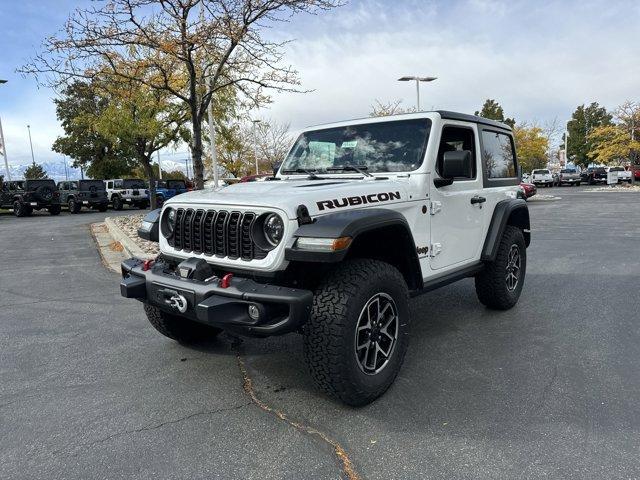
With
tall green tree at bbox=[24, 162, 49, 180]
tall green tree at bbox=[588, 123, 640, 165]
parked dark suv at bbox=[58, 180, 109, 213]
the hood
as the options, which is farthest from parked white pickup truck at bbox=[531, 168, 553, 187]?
tall green tree at bbox=[24, 162, 49, 180]

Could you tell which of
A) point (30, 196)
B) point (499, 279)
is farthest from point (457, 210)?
point (30, 196)

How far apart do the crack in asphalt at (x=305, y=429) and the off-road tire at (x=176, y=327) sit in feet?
2.23

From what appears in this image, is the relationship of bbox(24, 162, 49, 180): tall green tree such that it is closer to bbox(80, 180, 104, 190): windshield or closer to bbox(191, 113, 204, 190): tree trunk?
bbox(80, 180, 104, 190): windshield

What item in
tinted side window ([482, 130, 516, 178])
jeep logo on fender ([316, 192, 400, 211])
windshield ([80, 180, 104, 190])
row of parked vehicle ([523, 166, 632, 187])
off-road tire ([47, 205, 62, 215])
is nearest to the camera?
jeep logo on fender ([316, 192, 400, 211])

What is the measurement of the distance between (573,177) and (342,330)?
43747 millimetres

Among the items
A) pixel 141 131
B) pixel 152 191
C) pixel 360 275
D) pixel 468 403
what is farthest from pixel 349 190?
pixel 152 191

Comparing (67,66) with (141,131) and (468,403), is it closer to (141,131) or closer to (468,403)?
(141,131)

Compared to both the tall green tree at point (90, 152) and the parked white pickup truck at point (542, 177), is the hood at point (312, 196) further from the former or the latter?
the tall green tree at point (90, 152)

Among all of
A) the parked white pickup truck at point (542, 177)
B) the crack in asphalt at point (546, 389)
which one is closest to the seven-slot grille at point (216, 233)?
the crack in asphalt at point (546, 389)

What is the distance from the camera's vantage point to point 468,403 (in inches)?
121

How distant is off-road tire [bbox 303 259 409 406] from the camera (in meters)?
2.78

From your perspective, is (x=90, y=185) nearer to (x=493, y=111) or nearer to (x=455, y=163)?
(x=455, y=163)

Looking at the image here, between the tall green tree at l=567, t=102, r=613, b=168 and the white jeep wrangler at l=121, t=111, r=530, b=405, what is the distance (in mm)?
63536

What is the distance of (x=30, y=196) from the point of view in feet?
74.3
